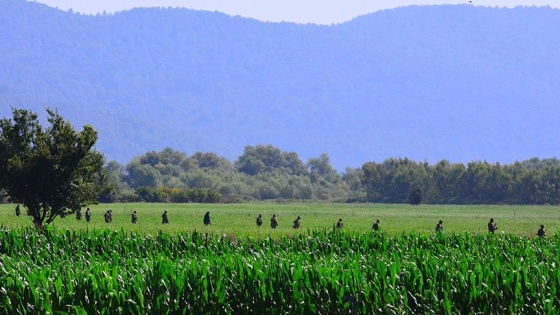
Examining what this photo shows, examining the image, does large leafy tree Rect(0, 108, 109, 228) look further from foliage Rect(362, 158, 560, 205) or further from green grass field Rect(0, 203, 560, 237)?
foliage Rect(362, 158, 560, 205)

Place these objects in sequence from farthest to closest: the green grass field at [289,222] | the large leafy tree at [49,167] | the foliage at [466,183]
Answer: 1. the foliage at [466,183]
2. the green grass field at [289,222]
3. the large leafy tree at [49,167]

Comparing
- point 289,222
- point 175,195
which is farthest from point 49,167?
point 175,195

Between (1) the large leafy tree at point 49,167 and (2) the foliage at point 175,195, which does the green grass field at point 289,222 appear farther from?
(2) the foliage at point 175,195

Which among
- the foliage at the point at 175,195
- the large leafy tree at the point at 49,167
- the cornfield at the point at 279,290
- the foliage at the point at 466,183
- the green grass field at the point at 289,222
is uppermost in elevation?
the foliage at the point at 466,183

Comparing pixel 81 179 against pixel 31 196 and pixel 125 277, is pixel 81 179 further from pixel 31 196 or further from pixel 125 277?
pixel 125 277

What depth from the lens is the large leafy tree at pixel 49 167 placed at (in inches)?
1964

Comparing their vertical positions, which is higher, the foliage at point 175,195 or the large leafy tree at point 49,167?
the foliage at point 175,195

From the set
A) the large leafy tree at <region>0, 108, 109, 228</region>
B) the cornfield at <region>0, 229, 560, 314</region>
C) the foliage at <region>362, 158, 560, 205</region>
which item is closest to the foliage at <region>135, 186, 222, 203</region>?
the foliage at <region>362, 158, 560, 205</region>

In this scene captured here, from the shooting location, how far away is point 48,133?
52.5 m

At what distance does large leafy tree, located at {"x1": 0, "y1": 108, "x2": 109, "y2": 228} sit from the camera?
49875 millimetres

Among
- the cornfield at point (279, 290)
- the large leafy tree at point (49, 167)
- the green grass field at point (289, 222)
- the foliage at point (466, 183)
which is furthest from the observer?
the foliage at point (466, 183)

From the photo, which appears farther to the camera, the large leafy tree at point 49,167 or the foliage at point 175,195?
the foliage at point 175,195

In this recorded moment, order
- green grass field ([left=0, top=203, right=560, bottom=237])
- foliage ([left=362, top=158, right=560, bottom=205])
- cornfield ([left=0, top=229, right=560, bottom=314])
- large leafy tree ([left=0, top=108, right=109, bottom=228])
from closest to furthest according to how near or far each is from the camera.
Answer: cornfield ([left=0, top=229, right=560, bottom=314]) < large leafy tree ([left=0, top=108, right=109, bottom=228]) < green grass field ([left=0, top=203, right=560, bottom=237]) < foliage ([left=362, top=158, right=560, bottom=205])

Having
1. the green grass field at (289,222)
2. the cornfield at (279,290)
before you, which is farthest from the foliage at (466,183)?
the cornfield at (279,290)
